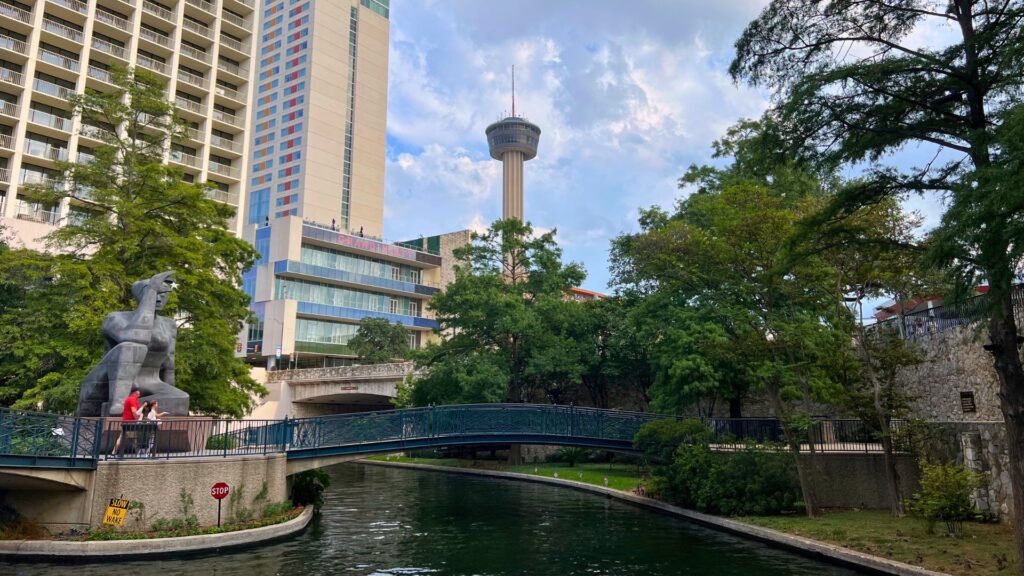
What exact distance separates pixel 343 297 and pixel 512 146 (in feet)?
187

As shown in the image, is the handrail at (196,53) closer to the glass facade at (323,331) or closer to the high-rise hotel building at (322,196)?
the high-rise hotel building at (322,196)

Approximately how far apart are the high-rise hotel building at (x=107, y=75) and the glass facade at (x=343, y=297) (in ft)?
43.4

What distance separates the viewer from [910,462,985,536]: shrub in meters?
15.6

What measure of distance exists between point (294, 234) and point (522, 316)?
152 ft

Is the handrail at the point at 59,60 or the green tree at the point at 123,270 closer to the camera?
the green tree at the point at 123,270

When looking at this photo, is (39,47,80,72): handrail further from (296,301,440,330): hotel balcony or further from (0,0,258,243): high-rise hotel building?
(296,301,440,330): hotel balcony

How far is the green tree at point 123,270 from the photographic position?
22.7m

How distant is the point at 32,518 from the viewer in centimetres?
1620

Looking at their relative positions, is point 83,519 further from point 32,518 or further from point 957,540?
point 957,540

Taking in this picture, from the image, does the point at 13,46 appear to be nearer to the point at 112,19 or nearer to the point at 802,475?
the point at 112,19

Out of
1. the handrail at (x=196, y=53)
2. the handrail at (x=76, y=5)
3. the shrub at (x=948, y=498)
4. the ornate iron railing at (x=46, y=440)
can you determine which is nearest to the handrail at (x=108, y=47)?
Result: the handrail at (x=76, y=5)

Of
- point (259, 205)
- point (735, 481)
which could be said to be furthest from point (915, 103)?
point (259, 205)

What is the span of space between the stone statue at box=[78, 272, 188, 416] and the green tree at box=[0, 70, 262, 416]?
122 inches

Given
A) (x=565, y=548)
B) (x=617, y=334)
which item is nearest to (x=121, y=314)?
(x=565, y=548)
